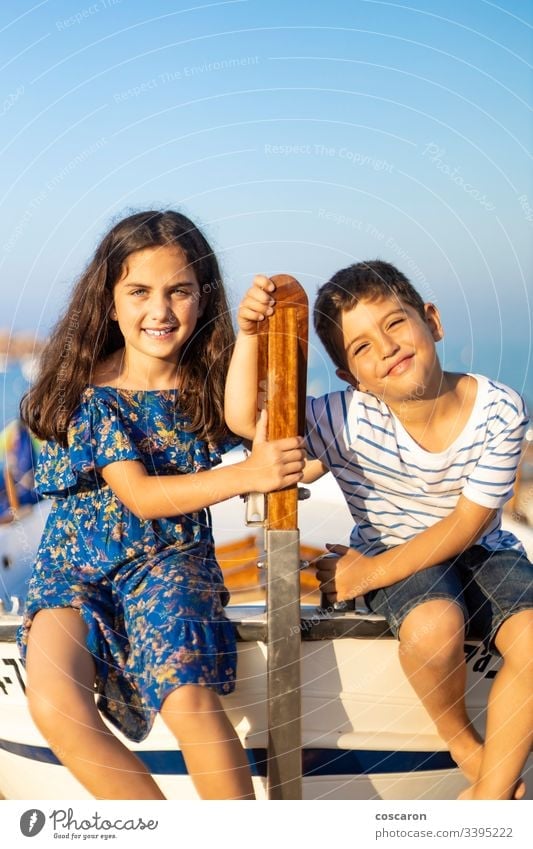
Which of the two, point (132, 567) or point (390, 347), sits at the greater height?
point (390, 347)

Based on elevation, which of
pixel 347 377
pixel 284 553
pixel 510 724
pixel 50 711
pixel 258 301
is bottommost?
pixel 510 724

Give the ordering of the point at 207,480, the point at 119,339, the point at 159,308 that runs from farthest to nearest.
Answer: the point at 119,339
the point at 159,308
the point at 207,480

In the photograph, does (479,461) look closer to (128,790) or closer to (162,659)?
(162,659)

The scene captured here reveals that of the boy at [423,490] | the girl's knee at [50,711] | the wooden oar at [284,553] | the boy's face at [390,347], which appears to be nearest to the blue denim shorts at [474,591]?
→ the boy at [423,490]

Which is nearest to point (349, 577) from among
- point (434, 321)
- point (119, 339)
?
point (434, 321)

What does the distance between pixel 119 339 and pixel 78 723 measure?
0.70 metres

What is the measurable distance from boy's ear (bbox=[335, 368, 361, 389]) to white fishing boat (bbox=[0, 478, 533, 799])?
40 centimetres

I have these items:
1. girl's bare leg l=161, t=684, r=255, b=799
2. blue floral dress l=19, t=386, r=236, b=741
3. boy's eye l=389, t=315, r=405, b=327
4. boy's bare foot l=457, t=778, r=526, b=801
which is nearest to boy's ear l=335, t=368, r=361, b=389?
boy's eye l=389, t=315, r=405, b=327

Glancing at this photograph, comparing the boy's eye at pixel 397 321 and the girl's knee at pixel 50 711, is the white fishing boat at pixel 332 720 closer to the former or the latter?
the girl's knee at pixel 50 711

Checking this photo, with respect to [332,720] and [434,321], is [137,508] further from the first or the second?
[434,321]

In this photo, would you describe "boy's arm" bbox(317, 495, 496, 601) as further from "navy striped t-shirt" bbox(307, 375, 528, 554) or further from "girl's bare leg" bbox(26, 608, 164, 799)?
"girl's bare leg" bbox(26, 608, 164, 799)

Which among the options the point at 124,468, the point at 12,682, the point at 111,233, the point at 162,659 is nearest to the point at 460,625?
the point at 162,659

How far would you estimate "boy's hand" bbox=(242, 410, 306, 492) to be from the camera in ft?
5.63

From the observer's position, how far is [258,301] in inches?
66.9
